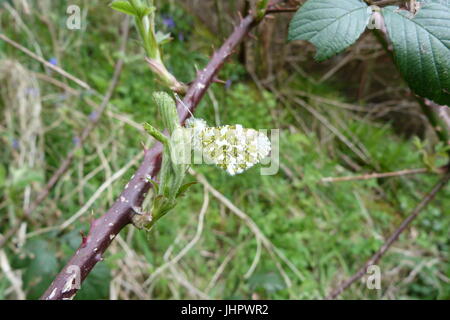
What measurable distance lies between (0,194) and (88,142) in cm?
32

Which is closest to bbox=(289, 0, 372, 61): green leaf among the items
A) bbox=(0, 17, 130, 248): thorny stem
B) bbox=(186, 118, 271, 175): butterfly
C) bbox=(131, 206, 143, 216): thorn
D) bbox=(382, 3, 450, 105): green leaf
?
bbox=(382, 3, 450, 105): green leaf

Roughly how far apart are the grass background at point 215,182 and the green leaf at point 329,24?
1.61 ft

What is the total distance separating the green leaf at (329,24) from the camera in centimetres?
41

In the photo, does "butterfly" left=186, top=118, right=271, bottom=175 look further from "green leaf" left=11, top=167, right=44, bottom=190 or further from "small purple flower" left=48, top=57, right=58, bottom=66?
"small purple flower" left=48, top=57, right=58, bottom=66

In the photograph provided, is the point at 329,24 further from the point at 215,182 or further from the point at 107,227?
the point at 215,182

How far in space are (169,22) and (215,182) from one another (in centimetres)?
73

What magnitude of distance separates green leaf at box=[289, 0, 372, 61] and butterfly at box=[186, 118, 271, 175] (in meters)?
0.14

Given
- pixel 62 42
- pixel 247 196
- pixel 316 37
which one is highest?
pixel 62 42

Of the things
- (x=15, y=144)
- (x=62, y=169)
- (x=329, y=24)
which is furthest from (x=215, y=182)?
(x=329, y=24)

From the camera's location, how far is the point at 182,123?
16.5 inches

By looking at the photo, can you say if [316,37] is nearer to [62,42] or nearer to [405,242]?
[405,242]

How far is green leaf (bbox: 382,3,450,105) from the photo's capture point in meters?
0.40

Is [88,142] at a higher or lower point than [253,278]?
higher

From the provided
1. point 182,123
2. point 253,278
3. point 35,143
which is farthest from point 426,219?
point 35,143
